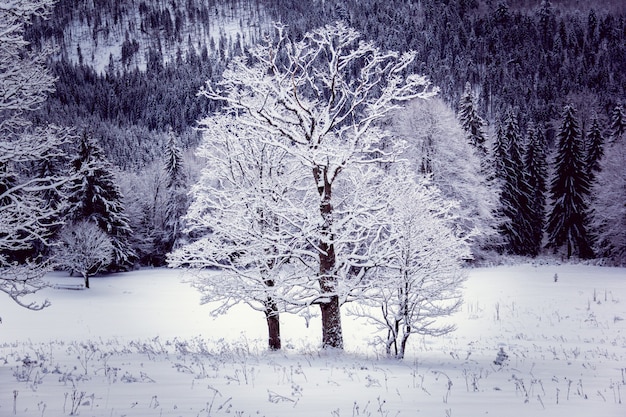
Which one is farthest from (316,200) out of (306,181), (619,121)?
(619,121)

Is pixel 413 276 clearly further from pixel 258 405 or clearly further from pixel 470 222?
pixel 470 222

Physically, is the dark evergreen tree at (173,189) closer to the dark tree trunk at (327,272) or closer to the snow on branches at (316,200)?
the snow on branches at (316,200)

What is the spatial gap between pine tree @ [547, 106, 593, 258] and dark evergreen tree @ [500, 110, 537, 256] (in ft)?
8.75

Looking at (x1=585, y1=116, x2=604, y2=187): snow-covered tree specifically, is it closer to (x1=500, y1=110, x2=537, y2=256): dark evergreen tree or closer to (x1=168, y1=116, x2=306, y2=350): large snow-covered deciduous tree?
(x1=500, y1=110, x2=537, y2=256): dark evergreen tree

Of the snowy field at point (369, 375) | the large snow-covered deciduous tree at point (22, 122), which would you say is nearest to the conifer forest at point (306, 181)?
the large snow-covered deciduous tree at point (22, 122)

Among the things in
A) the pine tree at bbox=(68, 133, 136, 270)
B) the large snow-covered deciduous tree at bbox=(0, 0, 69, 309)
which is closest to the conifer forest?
the large snow-covered deciduous tree at bbox=(0, 0, 69, 309)

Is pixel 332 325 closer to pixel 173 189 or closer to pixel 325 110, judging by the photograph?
pixel 325 110

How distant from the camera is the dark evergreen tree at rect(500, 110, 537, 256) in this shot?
43.2m

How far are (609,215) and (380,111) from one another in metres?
31.8

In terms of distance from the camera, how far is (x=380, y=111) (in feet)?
37.4

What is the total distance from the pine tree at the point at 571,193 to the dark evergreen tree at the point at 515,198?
8.75ft

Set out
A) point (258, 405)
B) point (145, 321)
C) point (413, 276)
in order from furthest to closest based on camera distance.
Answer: point (145, 321)
point (413, 276)
point (258, 405)

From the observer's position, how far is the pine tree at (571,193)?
44.2 m

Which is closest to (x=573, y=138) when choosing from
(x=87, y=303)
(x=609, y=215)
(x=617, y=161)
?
(x=617, y=161)
